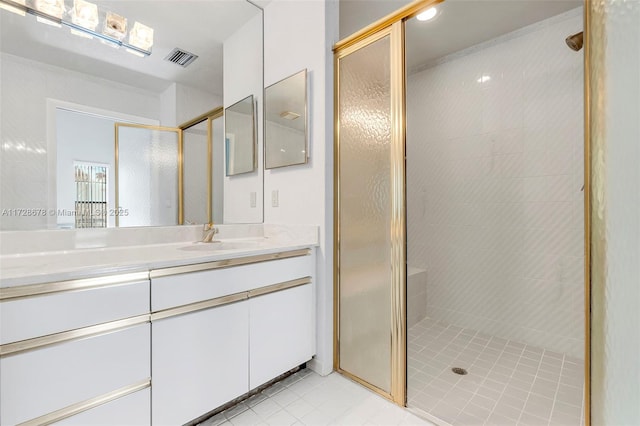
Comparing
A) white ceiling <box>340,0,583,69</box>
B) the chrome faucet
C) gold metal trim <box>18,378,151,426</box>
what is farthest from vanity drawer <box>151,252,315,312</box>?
white ceiling <box>340,0,583,69</box>

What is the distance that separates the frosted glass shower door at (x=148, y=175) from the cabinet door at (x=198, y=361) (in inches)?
30.1

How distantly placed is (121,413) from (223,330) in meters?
0.45

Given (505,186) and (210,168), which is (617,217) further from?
(210,168)

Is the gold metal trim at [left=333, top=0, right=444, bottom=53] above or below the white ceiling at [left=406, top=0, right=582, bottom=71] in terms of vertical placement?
below

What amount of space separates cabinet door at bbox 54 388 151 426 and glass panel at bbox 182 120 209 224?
1.03 metres

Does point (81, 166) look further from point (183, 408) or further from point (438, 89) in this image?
point (438, 89)

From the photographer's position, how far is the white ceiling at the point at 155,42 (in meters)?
1.34

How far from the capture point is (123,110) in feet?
5.23

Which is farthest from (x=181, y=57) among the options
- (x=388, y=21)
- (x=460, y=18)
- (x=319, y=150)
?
(x=460, y=18)

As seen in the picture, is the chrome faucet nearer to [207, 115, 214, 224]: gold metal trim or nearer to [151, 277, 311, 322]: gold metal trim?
[207, 115, 214, 224]: gold metal trim

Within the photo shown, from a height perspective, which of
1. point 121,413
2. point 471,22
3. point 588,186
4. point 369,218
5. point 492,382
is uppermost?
point 471,22

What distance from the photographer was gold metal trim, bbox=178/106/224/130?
6.17 feet

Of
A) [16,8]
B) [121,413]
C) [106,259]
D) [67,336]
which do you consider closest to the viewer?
[67,336]

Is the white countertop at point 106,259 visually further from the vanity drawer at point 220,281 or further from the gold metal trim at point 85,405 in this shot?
the gold metal trim at point 85,405
